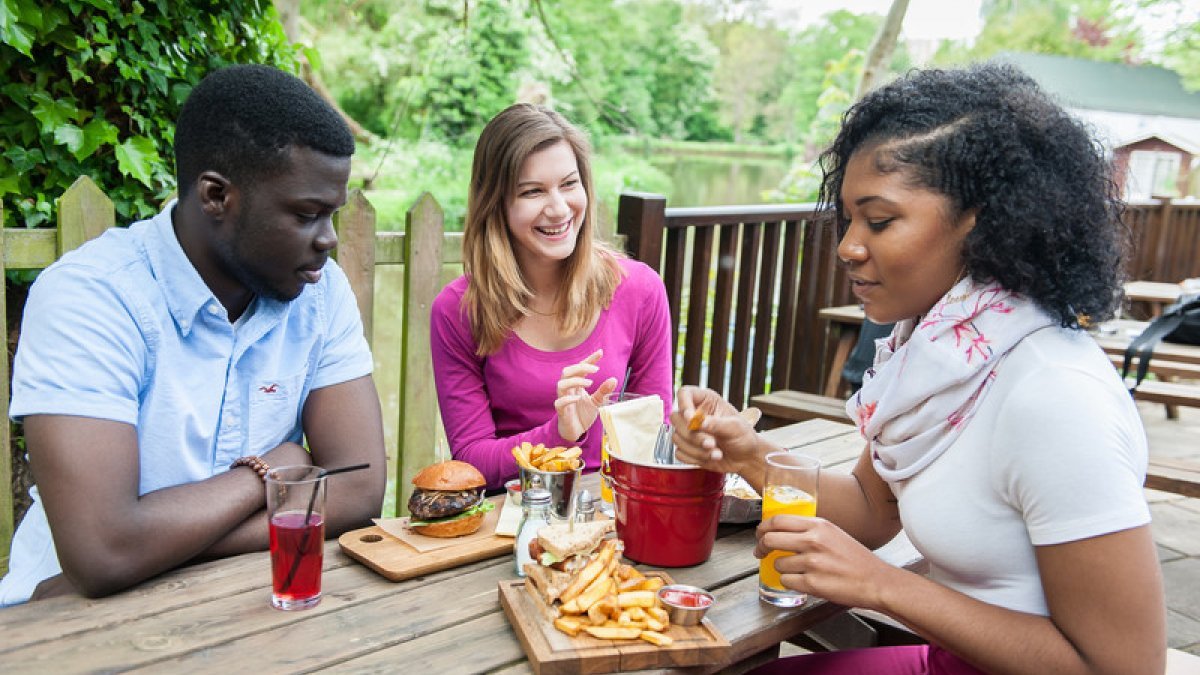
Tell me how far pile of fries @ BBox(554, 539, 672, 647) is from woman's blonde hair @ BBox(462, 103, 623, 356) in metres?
1.23

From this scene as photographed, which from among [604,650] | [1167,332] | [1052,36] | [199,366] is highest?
[1052,36]

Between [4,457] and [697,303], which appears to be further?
[697,303]

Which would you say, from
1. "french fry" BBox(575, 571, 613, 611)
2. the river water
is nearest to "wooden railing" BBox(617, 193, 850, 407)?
"french fry" BBox(575, 571, 613, 611)

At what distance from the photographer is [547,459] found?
73.2 inches

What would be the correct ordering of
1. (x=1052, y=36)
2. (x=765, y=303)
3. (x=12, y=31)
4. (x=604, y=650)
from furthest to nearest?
1. (x=1052, y=36)
2. (x=765, y=303)
3. (x=12, y=31)
4. (x=604, y=650)

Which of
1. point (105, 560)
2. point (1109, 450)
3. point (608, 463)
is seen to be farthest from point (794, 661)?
point (105, 560)

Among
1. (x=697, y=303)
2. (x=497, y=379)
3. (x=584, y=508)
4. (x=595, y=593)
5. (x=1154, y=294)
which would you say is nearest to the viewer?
(x=595, y=593)

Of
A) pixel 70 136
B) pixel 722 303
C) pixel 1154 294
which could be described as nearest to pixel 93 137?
pixel 70 136

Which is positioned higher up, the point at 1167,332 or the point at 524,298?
the point at 524,298

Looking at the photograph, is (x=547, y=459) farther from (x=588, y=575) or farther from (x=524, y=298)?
(x=524, y=298)

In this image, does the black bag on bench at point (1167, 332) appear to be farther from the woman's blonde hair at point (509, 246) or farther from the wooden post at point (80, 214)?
the wooden post at point (80, 214)

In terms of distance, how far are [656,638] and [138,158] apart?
2389 millimetres

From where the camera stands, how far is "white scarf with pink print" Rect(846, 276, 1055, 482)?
150 cm

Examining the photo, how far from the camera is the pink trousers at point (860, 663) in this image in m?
1.83
